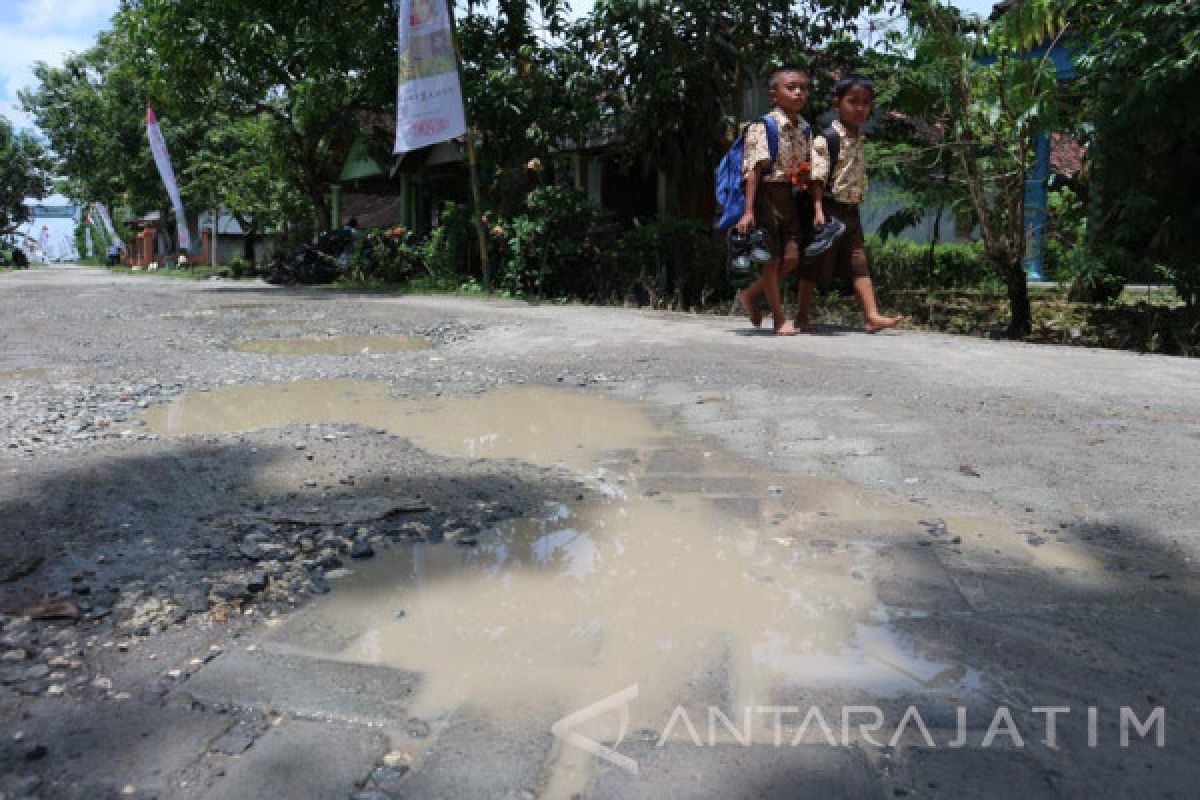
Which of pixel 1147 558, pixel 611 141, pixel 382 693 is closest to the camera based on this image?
pixel 382 693

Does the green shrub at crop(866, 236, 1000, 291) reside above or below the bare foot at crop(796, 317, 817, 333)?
above

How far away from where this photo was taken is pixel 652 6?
9648mm

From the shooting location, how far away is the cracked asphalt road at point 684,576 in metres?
1.46

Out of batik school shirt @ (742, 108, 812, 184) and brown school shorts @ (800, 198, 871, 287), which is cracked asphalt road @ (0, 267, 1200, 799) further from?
batik school shirt @ (742, 108, 812, 184)

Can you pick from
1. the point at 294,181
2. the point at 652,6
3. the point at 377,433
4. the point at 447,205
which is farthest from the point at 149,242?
the point at 377,433

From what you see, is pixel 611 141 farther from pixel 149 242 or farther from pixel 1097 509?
pixel 149 242

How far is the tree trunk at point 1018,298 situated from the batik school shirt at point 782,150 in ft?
8.05

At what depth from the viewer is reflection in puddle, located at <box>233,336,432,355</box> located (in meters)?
6.39

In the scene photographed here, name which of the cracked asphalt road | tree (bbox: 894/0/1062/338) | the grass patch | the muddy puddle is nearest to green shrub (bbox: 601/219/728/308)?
the grass patch

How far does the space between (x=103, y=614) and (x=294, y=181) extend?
21395 mm

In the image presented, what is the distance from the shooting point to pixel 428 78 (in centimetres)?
1116

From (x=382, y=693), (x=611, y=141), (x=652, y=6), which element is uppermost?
(x=652, y=6)

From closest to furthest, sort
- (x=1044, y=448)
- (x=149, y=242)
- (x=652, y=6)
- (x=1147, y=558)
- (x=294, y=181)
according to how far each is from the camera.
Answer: (x=1147, y=558), (x=1044, y=448), (x=652, y=6), (x=294, y=181), (x=149, y=242)

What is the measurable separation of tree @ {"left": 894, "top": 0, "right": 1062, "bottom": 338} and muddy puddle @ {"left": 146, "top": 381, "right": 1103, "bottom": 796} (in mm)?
5167
